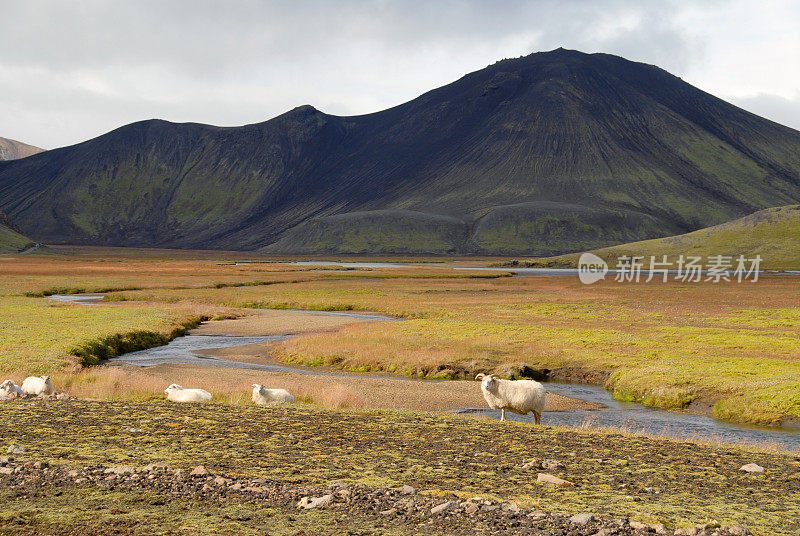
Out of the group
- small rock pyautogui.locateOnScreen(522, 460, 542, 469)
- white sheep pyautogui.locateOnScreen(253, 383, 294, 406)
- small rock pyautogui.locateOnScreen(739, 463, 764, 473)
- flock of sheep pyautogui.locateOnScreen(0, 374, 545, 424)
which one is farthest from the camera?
white sheep pyautogui.locateOnScreen(253, 383, 294, 406)

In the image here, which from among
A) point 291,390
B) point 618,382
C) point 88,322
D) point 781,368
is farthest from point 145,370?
point 781,368

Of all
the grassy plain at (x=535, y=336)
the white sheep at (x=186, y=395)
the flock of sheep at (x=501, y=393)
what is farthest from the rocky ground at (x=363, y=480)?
the grassy plain at (x=535, y=336)

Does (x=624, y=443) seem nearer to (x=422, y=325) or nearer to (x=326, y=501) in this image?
(x=326, y=501)

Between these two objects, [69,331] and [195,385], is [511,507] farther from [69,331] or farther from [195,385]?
[69,331]

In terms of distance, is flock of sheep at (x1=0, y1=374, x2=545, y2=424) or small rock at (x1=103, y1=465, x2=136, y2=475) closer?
small rock at (x1=103, y1=465, x2=136, y2=475)

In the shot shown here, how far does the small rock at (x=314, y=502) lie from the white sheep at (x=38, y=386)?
52.7 ft

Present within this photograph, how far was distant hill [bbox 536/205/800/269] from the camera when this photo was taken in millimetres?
163538

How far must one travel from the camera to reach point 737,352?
3859 cm

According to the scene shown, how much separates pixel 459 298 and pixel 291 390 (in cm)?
5500

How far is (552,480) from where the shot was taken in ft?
40.1

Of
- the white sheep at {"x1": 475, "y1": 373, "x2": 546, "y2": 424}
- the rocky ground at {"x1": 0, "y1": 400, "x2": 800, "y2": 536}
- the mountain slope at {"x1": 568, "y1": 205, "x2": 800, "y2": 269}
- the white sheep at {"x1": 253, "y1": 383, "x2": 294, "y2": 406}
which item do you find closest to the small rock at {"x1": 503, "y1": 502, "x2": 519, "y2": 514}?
the rocky ground at {"x1": 0, "y1": 400, "x2": 800, "y2": 536}

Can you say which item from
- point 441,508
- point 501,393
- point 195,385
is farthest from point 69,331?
point 441,508

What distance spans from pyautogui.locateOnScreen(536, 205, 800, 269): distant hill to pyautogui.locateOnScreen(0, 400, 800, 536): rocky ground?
547ft

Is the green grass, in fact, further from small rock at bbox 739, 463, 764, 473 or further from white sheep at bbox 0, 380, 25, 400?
small rock at bbox 739, 463, 764, 473
